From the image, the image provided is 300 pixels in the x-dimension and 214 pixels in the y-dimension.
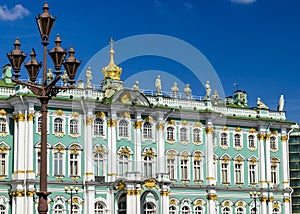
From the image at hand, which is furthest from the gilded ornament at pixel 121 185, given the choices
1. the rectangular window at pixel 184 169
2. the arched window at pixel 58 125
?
the rectangular window at pixel 184 169

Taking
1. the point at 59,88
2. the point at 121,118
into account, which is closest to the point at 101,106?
the point at 121,118

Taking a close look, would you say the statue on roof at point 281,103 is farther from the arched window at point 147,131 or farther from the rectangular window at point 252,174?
the arched window at point 147,131

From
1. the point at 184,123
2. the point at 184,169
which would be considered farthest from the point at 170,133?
the point at 184,169

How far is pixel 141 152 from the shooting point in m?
62.4

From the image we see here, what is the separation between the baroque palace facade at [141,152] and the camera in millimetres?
57094

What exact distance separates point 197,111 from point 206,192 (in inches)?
296

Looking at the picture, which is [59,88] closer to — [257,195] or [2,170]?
[2,170]

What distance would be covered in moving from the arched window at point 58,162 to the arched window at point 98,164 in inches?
116

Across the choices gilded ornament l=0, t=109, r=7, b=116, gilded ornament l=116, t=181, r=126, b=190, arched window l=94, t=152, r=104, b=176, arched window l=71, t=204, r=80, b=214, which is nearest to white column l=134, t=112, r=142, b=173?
gilded ornament l=116, t=181, r=126, b=190

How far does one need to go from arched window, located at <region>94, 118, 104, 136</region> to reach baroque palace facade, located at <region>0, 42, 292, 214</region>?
0.09 meters

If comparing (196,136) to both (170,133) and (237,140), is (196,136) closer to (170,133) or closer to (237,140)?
(170,133)

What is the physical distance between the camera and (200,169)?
65.7 metres

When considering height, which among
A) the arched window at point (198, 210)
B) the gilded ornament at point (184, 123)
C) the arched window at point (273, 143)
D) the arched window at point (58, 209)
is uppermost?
the gilded ornament at point (184, 123)

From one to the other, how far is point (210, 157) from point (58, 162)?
15.3m
